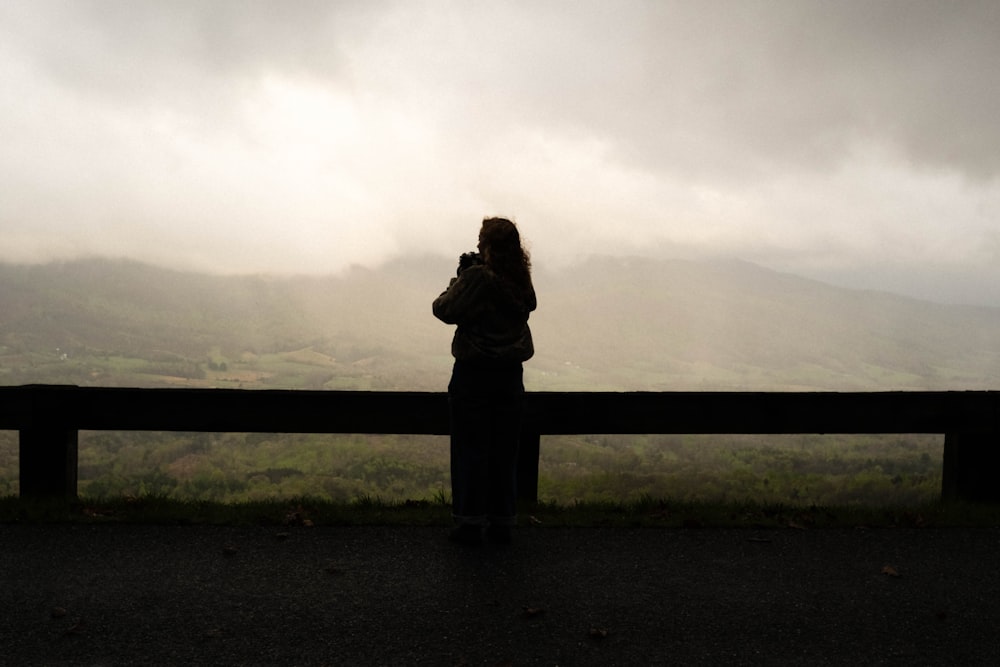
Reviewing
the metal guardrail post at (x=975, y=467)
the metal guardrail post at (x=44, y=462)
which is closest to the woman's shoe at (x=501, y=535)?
the metal guardrail post at (x=44, y=462)

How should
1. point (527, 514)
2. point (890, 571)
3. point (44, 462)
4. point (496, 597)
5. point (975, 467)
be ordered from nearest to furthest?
point (496, 597)
point (890, 571)
point (527, 514)
point (44, 462)
point (975, 467)

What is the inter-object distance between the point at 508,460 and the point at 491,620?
1537 millimetres

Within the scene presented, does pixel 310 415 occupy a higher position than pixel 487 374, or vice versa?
pixel 487 374

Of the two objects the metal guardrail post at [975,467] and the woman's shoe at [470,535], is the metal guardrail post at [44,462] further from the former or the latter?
the metal guardrail post at [975,467]

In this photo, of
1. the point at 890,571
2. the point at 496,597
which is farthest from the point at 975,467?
the point at 496,597

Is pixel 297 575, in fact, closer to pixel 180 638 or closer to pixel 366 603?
pixel 366 603

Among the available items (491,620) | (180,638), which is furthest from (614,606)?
(180,638)

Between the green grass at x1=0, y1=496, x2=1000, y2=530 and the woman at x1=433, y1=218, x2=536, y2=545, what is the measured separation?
600 millimetres

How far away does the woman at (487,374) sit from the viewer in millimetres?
5277

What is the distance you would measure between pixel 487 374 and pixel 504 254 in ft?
2.70

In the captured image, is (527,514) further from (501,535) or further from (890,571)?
(890,571)

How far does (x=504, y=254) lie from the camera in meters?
5.35

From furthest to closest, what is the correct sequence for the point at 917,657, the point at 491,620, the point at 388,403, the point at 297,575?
the point at 388,403 → the point at 297,575 → the point at 491,620 → the point at 917,657

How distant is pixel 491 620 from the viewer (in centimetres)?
400
